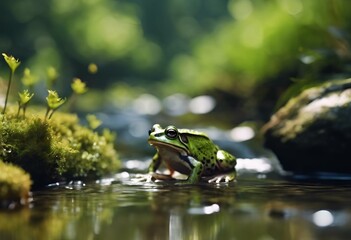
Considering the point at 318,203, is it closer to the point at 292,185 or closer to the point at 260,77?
the point at 292,185

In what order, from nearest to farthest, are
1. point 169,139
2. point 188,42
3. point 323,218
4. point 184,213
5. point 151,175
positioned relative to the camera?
point 323,218 < point 184,213 < point 169,139 < point 151,175 < point 188,42

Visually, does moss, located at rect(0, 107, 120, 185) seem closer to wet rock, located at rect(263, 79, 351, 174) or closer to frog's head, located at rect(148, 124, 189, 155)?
frog's head, located at rect(148, 124, 189, 155)

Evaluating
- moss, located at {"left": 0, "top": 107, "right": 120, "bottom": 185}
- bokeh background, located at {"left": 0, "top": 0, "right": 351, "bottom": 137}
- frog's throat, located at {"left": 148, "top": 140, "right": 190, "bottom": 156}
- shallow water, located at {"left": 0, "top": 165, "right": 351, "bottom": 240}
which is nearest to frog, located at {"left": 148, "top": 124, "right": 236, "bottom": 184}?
frog's throat, located at {"left": 148, "top": 140, "right": 190, "bottom": 156}

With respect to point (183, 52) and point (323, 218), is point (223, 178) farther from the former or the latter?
point (183, 52)

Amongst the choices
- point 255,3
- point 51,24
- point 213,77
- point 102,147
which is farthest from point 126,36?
point 102,147

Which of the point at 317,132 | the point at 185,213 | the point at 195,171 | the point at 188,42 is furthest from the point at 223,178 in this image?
the point at 188,42

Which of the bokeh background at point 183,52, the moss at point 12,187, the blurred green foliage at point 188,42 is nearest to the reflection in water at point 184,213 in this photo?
the moss at point 12,187
